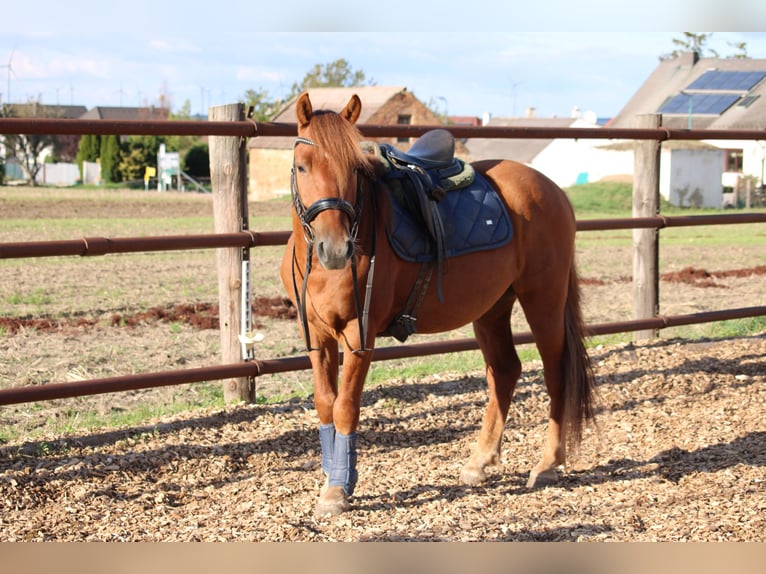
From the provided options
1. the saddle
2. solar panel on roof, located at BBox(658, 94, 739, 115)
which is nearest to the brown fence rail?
the saddle

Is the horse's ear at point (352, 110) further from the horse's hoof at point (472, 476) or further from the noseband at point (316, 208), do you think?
the horse's hoof at point (472, 476)

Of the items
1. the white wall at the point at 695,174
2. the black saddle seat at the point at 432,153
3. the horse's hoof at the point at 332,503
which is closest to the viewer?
the horse's hoof at the point at 332,503

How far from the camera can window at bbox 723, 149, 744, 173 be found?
45.8 m

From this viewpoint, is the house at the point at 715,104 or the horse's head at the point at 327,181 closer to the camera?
the horse's head at the point at 327,181

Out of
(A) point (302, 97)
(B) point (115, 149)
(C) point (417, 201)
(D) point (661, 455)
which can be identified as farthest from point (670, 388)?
(B) point (115, 149)

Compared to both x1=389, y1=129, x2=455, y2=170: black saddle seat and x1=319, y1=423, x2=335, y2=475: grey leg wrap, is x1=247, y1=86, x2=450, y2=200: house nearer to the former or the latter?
x1=389, y1=129, x2=455, y2=170: black saddle seat

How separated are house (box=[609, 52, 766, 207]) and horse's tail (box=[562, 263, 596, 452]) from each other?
20078 mm

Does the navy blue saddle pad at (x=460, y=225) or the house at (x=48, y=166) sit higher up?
the house at (x=48, y=166)

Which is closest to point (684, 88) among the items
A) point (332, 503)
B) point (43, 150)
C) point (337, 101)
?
point (337, 101)

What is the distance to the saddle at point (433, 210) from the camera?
13.8 feet

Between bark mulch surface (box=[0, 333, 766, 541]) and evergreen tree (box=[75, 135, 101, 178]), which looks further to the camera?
evergreen tree (box=[75, 135, 101, 178])

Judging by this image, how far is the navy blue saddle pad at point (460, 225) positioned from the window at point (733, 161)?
44.8 metres

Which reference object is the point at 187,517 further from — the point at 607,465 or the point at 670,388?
the point at 670,388

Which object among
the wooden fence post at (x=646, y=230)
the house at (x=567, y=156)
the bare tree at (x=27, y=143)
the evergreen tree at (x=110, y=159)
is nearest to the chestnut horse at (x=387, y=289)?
the wooden fence post at (x=646, y=230)
